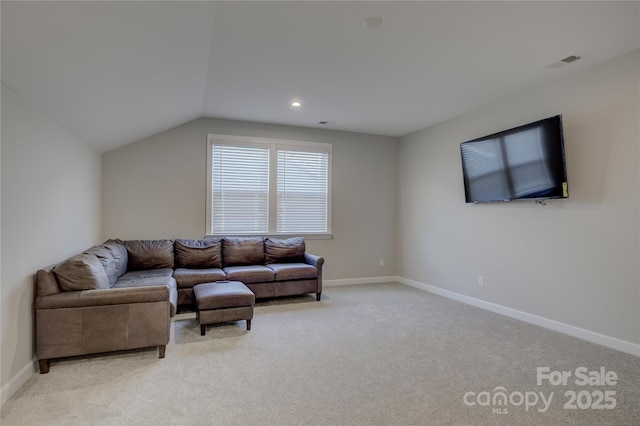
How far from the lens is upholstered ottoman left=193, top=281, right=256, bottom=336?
355 cm

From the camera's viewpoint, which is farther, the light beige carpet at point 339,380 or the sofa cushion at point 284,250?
the sofa cushion at point 284,250

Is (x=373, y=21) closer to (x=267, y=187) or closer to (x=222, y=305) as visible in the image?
(x=222, y=305)

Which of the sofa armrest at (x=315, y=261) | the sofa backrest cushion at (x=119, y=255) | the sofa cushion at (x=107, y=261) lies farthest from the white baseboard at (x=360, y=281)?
the sofa cushion at (x=107, y=261)

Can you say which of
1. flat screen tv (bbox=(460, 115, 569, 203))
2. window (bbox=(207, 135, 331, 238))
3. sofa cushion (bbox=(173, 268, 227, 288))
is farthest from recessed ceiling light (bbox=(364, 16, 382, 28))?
sofa cushion (bbox=(173, 268, 227, 288))

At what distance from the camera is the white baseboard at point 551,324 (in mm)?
3193

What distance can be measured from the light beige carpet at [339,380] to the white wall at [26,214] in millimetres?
347

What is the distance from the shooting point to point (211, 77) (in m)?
3.71

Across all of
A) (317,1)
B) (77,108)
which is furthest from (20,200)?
(317,1)

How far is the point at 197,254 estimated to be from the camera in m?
4.85

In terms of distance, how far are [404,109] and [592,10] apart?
2.47m

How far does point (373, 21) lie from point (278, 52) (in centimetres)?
96

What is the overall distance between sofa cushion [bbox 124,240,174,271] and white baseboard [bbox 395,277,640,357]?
4.07 metres

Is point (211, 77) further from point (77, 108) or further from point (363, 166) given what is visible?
point (363, 166)

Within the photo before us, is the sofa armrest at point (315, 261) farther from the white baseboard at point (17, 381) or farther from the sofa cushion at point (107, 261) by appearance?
the white baseboard at point (17, 381)
